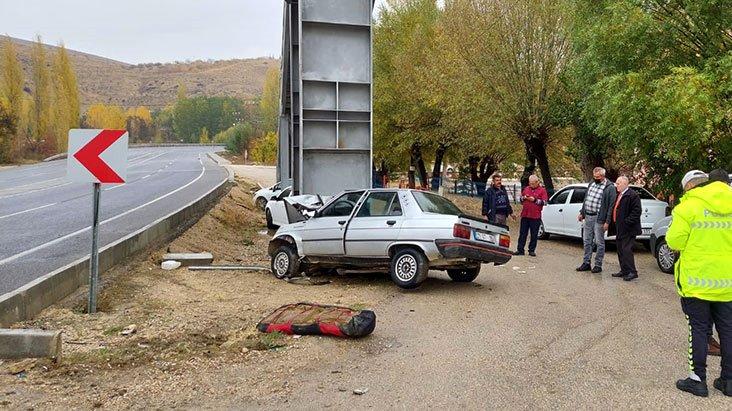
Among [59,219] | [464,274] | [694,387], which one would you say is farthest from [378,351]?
[59,219]

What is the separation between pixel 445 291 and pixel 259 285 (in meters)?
2.95

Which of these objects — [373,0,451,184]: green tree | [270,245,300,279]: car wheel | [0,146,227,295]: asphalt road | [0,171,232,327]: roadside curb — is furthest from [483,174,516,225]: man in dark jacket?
[373,0,451,184]: green tree

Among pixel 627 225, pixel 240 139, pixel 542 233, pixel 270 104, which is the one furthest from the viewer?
pixel 270 104

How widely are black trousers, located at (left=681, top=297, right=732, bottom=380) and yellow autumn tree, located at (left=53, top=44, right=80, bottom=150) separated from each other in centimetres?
7692

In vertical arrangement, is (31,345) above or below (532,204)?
below

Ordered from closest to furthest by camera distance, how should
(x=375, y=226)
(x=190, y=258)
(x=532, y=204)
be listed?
1. (x=375, y=226)
2. (x=190, y=258)
3. (x=532, y=204)

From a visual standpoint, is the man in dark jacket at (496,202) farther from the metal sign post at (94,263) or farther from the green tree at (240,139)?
the green tree at (240,139)

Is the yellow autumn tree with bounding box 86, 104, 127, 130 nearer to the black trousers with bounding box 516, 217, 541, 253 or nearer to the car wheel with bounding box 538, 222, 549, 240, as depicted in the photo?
the car wheel with bounding box 538, 222, 549, 240

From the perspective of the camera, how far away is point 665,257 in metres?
11.1

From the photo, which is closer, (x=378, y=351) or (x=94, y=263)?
(x=378, y=351)

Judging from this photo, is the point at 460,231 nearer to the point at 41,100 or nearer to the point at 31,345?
the point at 31,345

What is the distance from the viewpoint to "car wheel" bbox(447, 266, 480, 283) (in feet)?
32.2

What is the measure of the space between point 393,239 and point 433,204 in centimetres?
89

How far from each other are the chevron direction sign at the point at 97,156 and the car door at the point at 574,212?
11810 millimetres
